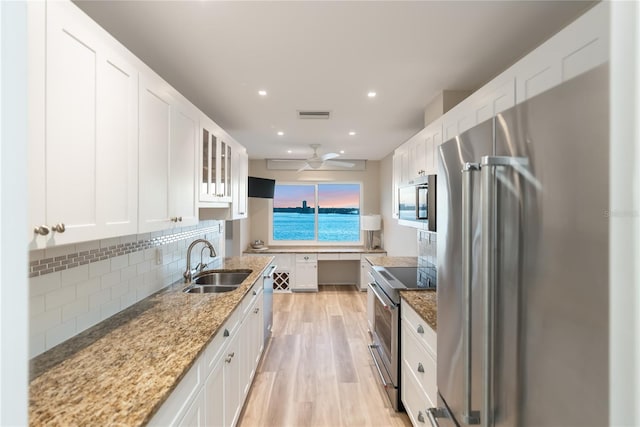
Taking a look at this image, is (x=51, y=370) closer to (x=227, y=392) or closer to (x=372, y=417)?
(x=227, y=392)

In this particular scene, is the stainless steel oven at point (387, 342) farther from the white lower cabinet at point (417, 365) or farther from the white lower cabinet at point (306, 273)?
the white lower cabinet at point (306, 273)

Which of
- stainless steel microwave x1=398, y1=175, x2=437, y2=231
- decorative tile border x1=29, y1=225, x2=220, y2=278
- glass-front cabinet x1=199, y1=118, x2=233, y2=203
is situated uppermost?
glass-front cabinet x1=199, y1=118, x2=233, y2=203

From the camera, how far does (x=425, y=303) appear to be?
193 cm

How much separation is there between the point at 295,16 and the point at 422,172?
176cm

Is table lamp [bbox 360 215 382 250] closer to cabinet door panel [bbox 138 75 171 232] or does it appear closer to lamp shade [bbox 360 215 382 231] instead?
lamp shade [bbox 360 215 382 231]

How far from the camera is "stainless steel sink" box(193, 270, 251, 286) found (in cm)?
279

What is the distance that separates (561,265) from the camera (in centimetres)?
64

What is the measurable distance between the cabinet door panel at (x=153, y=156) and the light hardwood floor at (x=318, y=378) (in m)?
1.63

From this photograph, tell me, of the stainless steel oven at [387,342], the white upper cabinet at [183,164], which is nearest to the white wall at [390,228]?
the stainless steel oven at [387,342]

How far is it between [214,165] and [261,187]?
294cm

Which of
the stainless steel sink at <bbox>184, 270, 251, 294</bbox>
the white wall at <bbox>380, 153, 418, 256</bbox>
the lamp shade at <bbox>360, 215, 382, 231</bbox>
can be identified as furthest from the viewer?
the lamp shade at <bbox>360, 215, 382, 231</bbox>

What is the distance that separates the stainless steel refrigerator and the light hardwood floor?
4.88ft

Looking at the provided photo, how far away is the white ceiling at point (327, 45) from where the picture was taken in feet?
5.04

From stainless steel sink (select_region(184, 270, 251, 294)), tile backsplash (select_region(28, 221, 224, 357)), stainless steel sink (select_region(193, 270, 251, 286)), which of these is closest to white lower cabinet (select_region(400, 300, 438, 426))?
stainless steel sink (select_region(184, 270, 251, 294))
